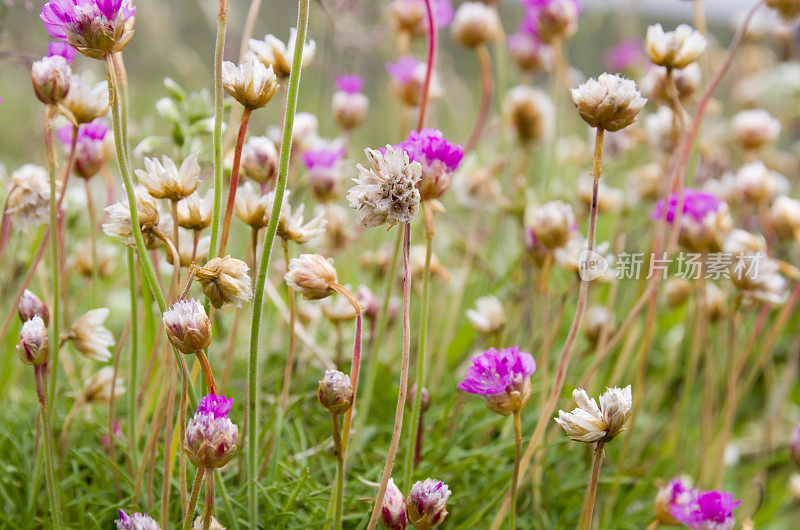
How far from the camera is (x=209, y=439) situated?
0.39 metres

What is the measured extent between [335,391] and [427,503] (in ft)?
0.31

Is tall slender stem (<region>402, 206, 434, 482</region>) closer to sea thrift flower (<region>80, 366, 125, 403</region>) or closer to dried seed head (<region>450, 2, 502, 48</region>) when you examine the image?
sea thrift flower (<region>80, 366, 125, 403</region>)

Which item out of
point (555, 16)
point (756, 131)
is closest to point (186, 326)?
point (555, 16)

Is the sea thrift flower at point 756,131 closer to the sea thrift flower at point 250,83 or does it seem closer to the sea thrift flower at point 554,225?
the sea thrift flower at point 554,225

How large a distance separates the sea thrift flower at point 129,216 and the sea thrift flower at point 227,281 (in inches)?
2.9

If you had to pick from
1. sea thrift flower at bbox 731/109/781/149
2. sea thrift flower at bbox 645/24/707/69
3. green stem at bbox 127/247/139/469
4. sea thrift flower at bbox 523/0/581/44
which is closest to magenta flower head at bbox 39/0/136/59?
green stem at bbox 127/247/139/469

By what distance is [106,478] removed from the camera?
0.64 m

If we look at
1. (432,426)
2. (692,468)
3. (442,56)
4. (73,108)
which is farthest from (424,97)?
(442,56)

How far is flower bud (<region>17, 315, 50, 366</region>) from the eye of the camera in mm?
442

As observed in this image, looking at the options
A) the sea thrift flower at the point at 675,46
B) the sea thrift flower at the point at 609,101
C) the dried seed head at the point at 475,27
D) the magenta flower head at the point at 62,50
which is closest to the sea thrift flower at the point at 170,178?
the magenta flower head at the point at 62,50

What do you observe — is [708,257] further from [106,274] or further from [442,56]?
[442,56]

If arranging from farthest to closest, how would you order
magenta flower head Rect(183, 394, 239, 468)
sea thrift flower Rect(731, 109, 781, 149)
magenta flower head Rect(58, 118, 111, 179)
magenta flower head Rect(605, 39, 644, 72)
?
magenta flower head Rect(605, 39, 644, 72), sea thrift flower Rect(731, 109, 781, 149), magenta flower head Rect(58, 118, 111, 179), magenta flower head Rect(183, 394, 239, 468)

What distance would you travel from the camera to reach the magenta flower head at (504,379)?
0.47m

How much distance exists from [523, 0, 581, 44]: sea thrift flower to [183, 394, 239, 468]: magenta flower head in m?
0.67
